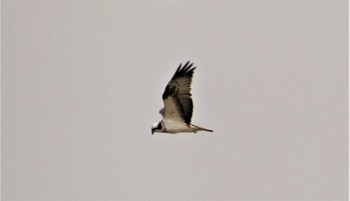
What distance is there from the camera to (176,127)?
111 m

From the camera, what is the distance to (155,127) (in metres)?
111

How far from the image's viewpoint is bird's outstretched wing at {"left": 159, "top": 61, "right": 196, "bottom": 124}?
110m

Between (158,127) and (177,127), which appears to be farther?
(158,127)

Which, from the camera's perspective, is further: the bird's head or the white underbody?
the bird's head

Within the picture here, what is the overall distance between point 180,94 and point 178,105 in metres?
0.27

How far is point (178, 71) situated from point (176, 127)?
4.61 feet

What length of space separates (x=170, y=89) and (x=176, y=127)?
3.50ft

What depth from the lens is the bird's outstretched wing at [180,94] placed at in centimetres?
11012

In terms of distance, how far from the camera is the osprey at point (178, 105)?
110m

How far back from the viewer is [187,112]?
362ft

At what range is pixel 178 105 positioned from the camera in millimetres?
110375

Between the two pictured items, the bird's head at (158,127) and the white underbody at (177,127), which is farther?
the bird's head at (158,127)

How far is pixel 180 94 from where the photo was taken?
11025 centimetres

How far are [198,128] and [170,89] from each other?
Answer: 1.11m
